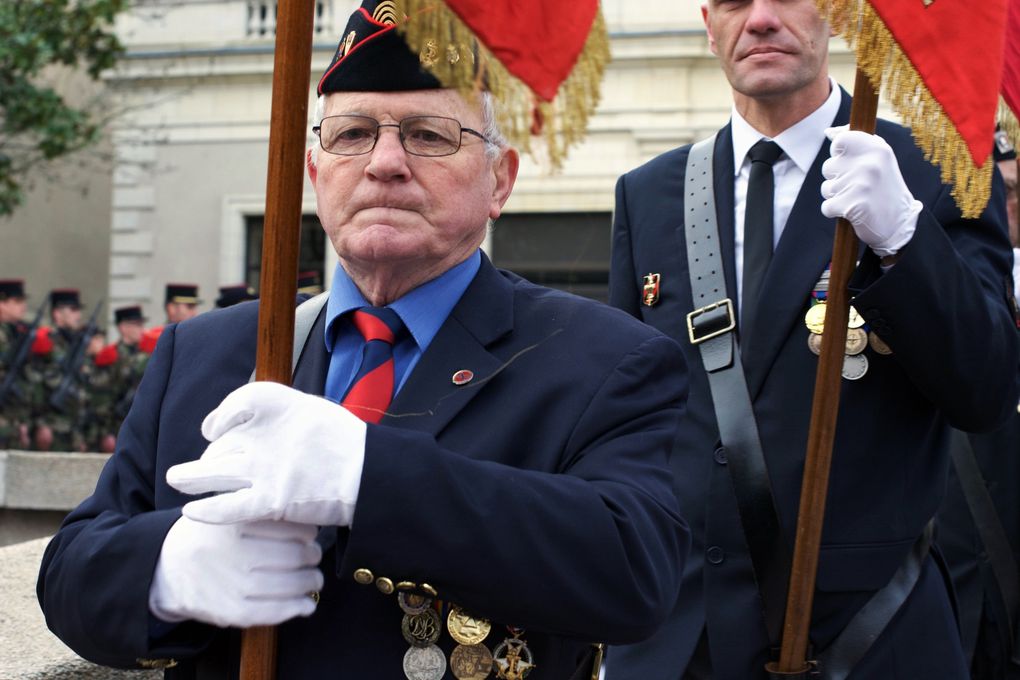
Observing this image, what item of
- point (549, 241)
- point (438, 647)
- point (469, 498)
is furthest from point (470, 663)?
point (549, 241)

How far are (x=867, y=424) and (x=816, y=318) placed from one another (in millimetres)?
241

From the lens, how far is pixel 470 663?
2.13m

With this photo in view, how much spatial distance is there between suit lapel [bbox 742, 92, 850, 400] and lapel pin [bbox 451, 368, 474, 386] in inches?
36.5

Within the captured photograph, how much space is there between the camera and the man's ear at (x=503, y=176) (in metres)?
2.44

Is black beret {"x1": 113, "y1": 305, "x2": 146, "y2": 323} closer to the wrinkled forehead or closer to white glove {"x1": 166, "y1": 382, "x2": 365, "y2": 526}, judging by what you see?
the wrinkled forehead

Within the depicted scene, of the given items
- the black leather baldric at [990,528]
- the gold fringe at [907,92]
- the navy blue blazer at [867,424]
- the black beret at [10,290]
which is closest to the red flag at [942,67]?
the gold fringe at [907,92]

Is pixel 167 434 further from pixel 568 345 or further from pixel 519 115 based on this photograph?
pixel 519 115

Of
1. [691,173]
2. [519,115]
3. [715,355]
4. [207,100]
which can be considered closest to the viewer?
[519,115]

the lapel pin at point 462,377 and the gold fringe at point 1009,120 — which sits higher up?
the gold fringe at point 1009,120

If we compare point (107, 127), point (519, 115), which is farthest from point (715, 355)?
point (107, 127)

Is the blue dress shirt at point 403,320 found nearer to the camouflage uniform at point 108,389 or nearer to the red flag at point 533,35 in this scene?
the red flag at point 533,35

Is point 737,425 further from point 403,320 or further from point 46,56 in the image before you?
point 46,56

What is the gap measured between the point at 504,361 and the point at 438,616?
1.39ft

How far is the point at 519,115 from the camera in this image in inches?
73.0
